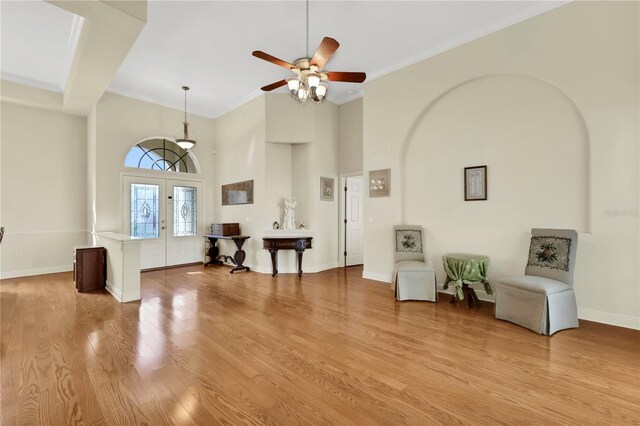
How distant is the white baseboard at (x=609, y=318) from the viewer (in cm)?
321

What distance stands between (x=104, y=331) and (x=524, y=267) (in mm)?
5091

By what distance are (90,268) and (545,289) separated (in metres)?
6.33

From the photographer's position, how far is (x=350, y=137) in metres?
6.62

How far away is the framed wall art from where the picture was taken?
663 centimetres

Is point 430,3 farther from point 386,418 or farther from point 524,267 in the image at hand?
point 386,418

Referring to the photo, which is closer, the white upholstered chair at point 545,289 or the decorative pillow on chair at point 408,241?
the white upholstered chair at point 545,289

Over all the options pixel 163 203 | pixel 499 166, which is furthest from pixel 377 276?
pixel 163 203

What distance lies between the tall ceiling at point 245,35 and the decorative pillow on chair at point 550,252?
2.88 metres

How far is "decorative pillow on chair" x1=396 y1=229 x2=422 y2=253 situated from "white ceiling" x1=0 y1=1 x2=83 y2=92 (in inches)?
212

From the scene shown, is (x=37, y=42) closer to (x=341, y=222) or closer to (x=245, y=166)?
(x=245, y=166)

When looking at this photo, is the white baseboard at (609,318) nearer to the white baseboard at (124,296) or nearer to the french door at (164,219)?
the white baseboard at (124,296)

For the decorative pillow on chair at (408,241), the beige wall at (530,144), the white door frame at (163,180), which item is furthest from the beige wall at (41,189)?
the decorative pillow on chair at (408,241)

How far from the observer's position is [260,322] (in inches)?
134

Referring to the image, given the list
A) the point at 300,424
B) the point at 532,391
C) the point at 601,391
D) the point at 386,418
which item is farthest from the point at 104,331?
the point at 601,391
